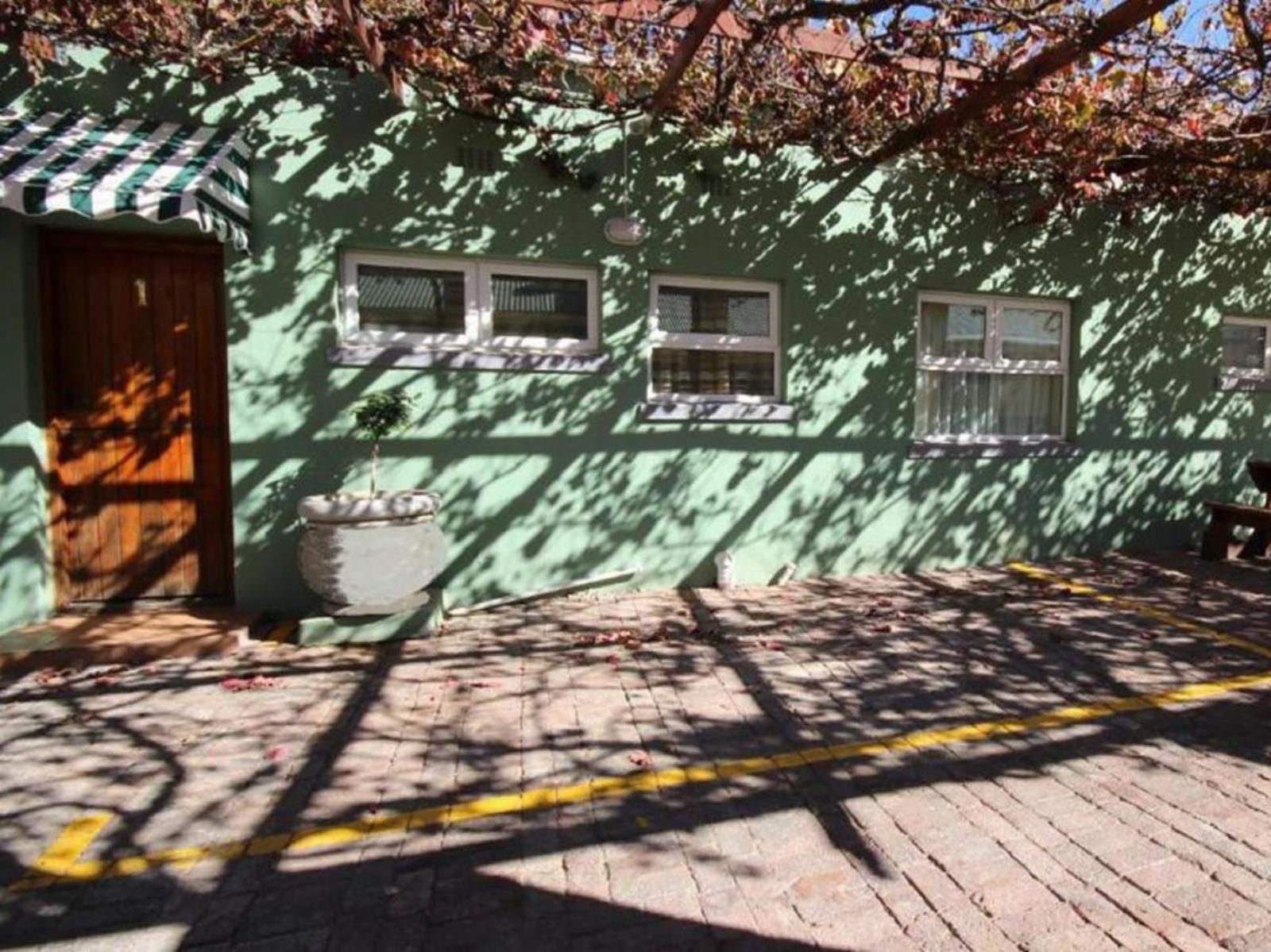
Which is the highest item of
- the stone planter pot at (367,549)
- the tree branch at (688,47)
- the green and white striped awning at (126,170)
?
the tree branch at (688,47)

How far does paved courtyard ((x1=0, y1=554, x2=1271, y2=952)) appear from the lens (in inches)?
90.7

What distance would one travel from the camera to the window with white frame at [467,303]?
543 cm

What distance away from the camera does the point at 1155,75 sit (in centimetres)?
520

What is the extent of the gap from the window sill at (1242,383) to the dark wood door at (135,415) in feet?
31.2

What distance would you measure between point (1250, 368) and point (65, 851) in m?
10.9

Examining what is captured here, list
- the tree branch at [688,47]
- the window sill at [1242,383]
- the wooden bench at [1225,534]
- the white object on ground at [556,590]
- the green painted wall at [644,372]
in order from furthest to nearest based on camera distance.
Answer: the window sill at [1242,383] < the wooden bench at [1225,534] < the white object on ground at [556,590] < the green painted wall at [644,372] < the tree branch at [688,47]

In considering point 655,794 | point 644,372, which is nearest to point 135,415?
point 644,372

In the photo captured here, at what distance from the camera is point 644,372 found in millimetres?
5973

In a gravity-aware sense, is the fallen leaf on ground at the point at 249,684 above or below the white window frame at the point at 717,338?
below

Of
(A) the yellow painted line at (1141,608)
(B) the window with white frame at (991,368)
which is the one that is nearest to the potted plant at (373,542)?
(B) the window with white frame at (991,368)

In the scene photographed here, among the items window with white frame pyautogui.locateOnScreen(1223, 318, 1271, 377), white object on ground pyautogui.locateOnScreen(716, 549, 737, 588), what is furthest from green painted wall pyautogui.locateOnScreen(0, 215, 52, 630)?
window with white frame pyautogui.locateOnScreen(1223, 318, 1271, 377)

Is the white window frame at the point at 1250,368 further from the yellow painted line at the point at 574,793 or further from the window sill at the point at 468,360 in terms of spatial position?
the window sill at the point at 468,360

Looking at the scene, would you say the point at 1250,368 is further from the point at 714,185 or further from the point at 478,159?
the point at 478,159

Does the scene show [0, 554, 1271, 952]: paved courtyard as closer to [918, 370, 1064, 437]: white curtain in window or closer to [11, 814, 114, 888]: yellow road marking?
[11, 814, 114, 888]: yellow road marking
